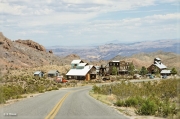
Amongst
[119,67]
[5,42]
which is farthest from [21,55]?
[119,67]

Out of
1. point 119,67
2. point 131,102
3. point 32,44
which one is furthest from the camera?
point 32,44

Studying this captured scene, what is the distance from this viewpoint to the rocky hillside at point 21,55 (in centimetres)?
12544

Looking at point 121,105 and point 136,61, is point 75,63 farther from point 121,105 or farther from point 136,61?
point 136,61

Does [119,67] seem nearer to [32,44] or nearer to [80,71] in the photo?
[80,71]

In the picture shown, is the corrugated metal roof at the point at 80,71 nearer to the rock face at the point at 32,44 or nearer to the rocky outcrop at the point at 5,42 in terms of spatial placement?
the rocky outcrop at the point at 5,42

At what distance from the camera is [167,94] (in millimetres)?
34656

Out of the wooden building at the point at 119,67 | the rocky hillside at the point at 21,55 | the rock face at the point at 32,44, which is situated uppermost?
the rock face at the point at 32,44

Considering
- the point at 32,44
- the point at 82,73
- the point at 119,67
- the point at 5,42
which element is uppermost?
the point at 32,44

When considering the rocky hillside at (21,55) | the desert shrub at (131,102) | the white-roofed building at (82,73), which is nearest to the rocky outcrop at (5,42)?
the rocky hillside at (21,55)

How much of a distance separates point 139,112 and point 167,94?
774 inches

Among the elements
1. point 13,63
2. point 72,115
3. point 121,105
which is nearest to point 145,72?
point 13,63

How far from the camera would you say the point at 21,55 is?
14075 cm

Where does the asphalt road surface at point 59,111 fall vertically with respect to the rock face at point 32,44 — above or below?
below

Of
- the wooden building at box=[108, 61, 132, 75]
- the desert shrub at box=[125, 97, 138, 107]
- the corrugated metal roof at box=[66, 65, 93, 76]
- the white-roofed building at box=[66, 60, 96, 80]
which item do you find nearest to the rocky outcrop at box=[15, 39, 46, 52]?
the wooden building at box=[108, 61, 132, 75]
